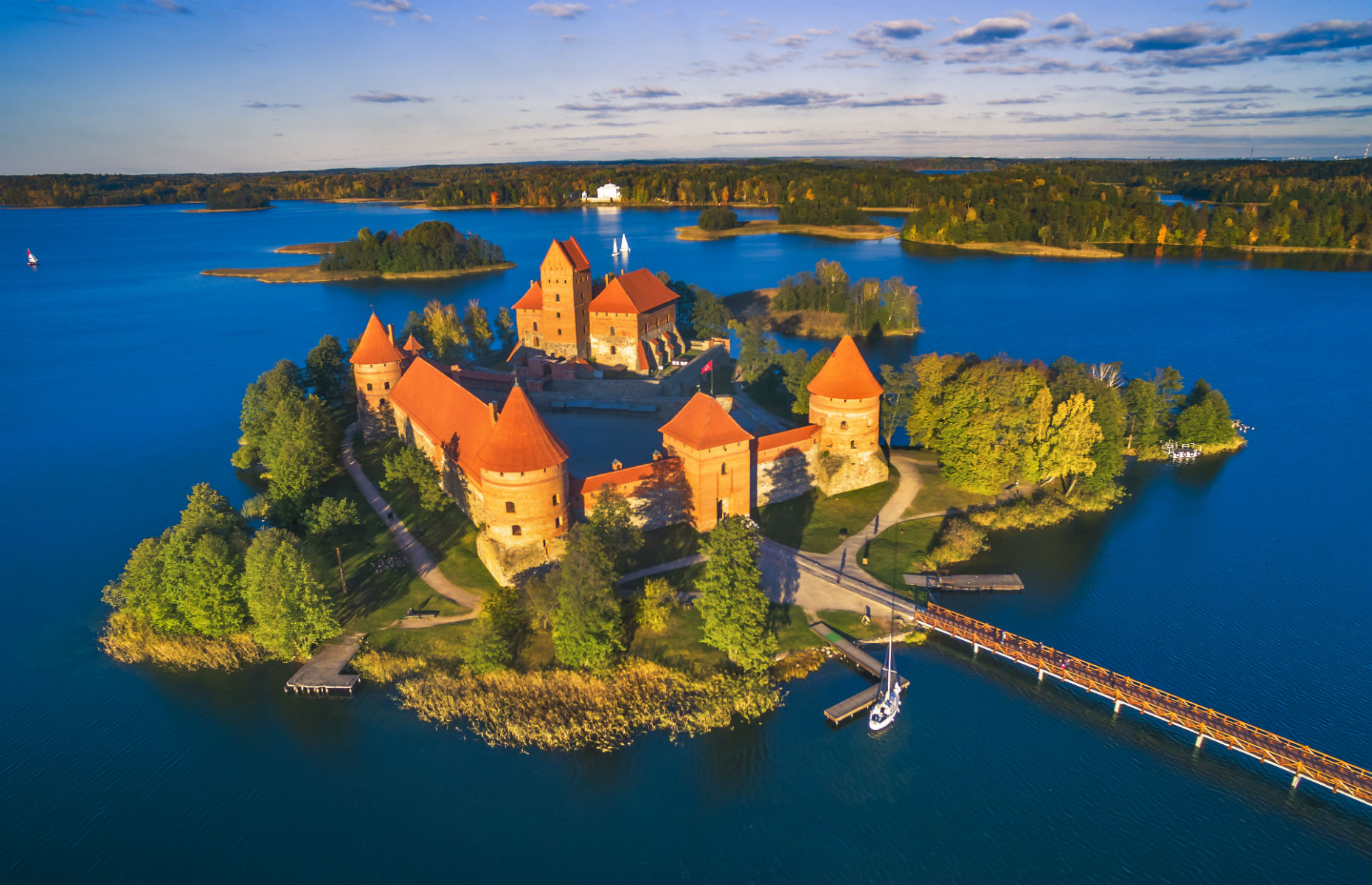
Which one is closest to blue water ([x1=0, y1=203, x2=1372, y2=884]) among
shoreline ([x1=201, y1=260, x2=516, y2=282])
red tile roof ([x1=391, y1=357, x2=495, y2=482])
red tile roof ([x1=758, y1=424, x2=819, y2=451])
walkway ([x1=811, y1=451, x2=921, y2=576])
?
walkway ([x1=811, y1=451, x2=921, y2=576])

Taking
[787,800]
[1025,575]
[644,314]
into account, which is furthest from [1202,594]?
[644,314]

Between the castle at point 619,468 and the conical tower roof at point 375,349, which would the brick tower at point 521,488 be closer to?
the castle at point 619,468

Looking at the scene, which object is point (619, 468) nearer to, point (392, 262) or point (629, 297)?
point (629, 297)

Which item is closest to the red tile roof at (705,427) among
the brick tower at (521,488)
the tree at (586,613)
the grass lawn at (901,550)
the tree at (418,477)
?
the brick tower at (521,488)

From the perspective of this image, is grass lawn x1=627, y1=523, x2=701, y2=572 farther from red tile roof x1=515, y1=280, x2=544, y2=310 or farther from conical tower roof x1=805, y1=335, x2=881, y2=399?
red tile roof x1=515, y1=280, x2=544, y2=310

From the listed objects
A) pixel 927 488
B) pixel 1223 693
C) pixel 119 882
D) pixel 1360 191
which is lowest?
pixel 119 882

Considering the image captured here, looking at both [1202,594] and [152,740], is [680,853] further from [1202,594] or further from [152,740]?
[1202,594]
